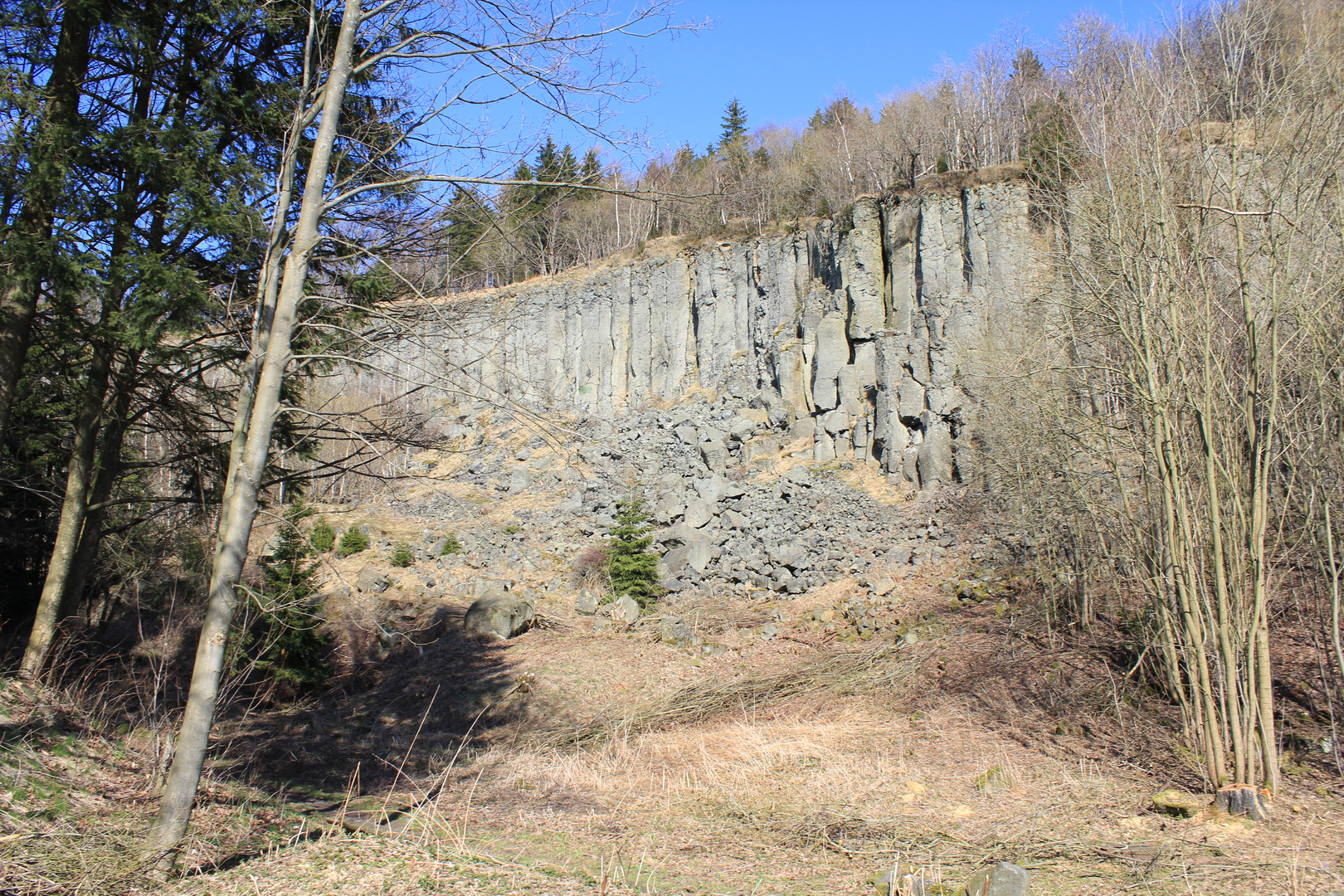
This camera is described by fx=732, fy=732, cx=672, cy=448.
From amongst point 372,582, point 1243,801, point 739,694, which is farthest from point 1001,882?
point 372,582

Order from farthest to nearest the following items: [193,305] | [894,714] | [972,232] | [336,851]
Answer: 1. [972,232]
2. [894,714]
3. [193,305]
4. [336,851]

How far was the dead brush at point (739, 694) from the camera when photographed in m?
8.63

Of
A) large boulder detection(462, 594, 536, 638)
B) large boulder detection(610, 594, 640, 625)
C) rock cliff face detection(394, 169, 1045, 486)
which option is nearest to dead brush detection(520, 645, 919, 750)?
large boulder detection(610, 594, 640, 625)

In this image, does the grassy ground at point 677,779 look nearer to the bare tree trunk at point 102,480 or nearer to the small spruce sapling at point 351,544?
the bare tree trunk at point 102,480

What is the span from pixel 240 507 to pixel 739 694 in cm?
783

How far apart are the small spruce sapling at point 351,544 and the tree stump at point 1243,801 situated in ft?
60.6

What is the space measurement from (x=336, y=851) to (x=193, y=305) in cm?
379

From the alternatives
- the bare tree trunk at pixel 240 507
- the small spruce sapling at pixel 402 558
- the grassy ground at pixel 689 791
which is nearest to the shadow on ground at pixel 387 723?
the grassy ground at pixel 689 791

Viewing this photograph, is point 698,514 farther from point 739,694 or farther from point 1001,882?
point 1001,882

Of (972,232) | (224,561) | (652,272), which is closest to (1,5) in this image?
(224,561)

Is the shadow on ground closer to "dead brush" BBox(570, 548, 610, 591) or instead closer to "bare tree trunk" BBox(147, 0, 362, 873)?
"bare tree trunk" BBox(147, 0, 362, 873)

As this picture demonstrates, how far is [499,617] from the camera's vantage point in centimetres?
1384

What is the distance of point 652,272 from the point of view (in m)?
30.8

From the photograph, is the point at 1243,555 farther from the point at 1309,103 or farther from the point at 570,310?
the point at 570,310
